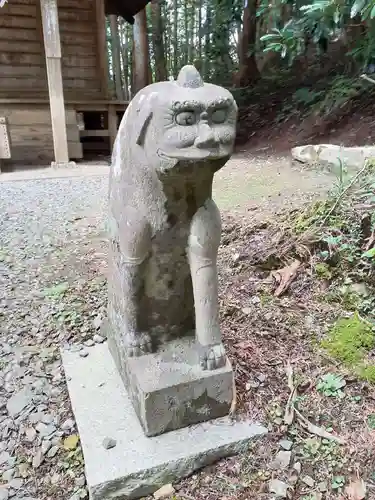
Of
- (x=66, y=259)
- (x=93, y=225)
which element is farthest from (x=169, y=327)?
(x=93, y=225)

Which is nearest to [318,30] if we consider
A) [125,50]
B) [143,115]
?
[143,115]

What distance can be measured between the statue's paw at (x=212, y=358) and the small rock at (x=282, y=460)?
374 millimetres

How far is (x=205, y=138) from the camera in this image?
113 centimetres

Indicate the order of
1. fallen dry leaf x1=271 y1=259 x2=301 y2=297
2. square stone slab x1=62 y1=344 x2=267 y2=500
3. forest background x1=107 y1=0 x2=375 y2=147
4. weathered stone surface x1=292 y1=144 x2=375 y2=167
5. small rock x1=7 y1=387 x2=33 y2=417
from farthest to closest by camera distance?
forest background x1=107 y1=0 x2=375 y2=147, weathered stone surface x1=292 y1=144 x2=375 y2=167, fallen dry leaf x1=271 y1=259 x2=301 y2=297, small rock x1=7 y1=387 x2=33 y2=417, square stone slab x1=62 y1=344 x2=267 y2=500

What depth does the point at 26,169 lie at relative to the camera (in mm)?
5848

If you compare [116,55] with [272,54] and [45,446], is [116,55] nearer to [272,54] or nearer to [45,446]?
[272,54]

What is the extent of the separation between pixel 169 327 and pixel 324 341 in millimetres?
832

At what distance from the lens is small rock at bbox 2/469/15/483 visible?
1.52m

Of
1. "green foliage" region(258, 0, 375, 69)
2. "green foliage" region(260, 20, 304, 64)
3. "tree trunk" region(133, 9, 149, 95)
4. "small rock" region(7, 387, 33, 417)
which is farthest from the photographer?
"tree trunk" region(133, 9, 149, 95)

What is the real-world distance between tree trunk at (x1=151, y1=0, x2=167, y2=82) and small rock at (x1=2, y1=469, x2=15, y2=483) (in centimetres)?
1199

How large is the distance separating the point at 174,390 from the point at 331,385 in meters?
0.73

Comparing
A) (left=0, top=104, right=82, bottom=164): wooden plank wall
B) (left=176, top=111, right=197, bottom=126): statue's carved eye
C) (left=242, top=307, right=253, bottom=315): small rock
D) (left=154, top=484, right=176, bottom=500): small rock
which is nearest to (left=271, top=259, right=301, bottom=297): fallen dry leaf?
(left=242, top=307, right=253, bottom=315): small rock

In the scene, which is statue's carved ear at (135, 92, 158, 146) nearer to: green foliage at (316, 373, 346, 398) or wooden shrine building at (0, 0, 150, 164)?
green foliage at (316, 373, 346, 398)

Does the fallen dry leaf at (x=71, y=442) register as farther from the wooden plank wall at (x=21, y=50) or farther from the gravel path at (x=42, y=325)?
the wooden plank wall at (x=21, y=50)
